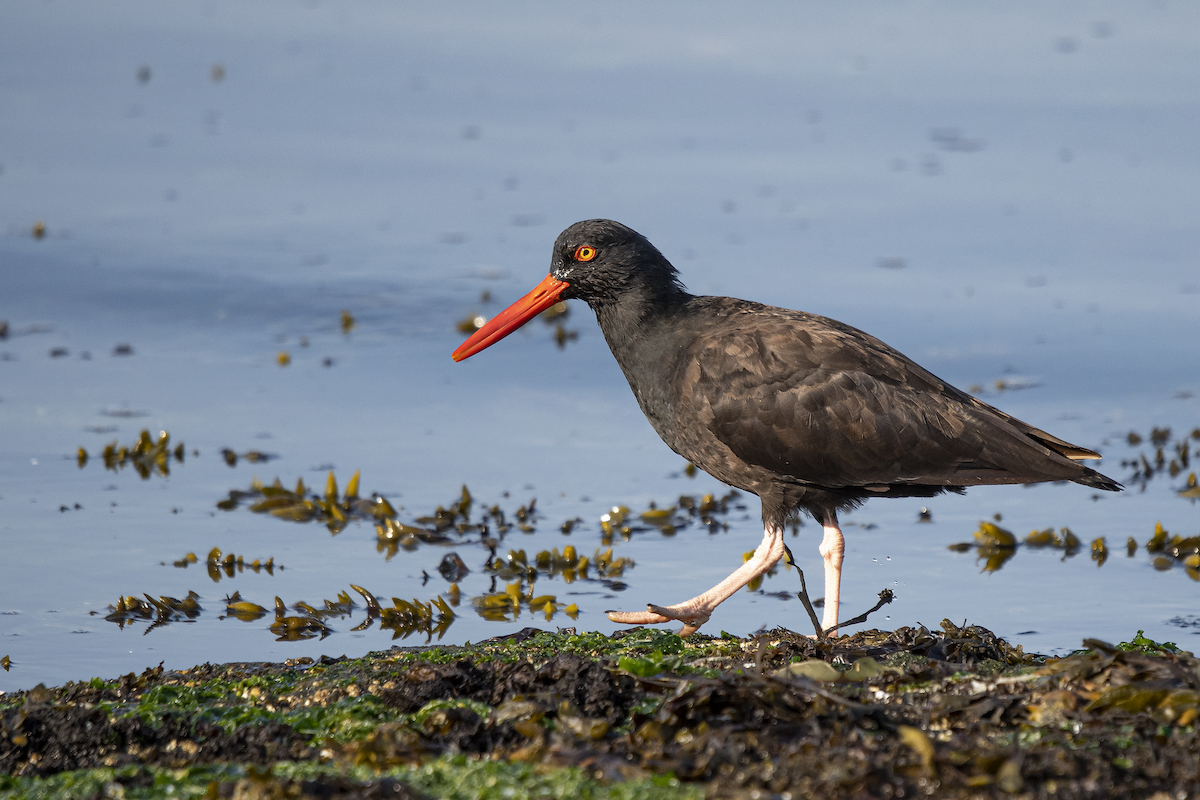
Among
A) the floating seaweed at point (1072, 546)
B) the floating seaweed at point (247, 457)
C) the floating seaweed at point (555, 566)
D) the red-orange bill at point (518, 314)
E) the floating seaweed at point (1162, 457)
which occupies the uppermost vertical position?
the red-orange bill at point (518, 314)

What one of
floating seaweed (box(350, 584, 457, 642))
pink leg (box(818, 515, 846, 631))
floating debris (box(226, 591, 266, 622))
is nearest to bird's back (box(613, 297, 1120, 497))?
pink leg (box(818, 515, 846, 631))

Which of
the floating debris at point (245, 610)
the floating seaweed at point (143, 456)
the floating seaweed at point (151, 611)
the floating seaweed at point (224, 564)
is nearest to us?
the floating seaweed at point (151, 611)

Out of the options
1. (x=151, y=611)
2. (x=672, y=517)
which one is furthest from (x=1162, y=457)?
(x=151, y=611)

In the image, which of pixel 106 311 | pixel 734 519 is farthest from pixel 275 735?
pixel 106 311

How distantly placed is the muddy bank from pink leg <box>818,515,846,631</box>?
913mm

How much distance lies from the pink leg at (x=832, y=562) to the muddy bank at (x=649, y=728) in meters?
0.91

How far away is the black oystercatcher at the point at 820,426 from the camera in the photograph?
5941 mm

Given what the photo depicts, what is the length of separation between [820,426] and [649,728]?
234 cm

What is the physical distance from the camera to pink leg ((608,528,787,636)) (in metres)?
5.64

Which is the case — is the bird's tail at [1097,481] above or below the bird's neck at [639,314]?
below

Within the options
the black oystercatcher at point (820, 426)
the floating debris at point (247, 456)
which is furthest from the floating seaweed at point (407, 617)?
the floating debris at point (247, 456)

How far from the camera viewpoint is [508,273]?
1149 centimetres

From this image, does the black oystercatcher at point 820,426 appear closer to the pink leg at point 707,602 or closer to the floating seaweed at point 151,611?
the pink leg at point 707,602

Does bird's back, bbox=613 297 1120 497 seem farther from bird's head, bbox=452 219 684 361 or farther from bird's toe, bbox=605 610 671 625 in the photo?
bird's toe, bbox=605 610 671 625
